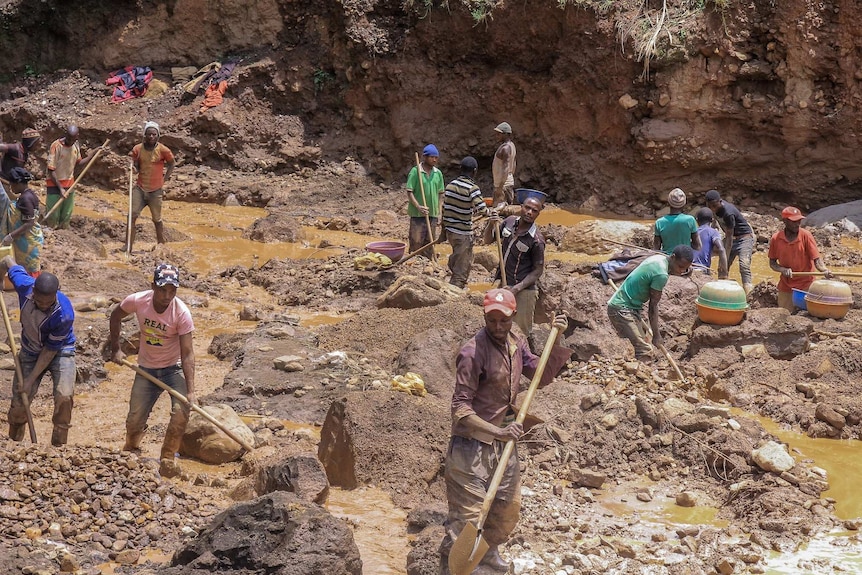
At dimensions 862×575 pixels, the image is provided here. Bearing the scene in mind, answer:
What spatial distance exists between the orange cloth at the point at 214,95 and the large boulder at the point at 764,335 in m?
12.1

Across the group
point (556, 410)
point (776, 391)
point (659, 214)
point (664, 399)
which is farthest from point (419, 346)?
point (659, 214)

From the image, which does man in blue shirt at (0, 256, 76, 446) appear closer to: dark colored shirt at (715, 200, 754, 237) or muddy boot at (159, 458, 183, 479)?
muddy boot at (159, 458, 183, 479)

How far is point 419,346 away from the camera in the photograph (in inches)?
329

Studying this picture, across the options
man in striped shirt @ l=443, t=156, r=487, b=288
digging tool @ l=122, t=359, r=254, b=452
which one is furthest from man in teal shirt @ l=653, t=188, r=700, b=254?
digging tool @ l=122, t=359, r=254, b=452

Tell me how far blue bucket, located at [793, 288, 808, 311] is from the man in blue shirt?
647cm

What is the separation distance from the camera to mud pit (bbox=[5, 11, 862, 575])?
554cm

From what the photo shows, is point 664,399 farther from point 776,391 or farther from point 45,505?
point 45,505

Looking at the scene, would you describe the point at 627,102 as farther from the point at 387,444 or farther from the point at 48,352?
the point at 48,352

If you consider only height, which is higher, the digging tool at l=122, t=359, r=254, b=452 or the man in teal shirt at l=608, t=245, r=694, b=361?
the man in teal shirt at l=608, t=245, r=694, b=361

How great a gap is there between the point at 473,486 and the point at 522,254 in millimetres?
3489

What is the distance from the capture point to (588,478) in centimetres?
641

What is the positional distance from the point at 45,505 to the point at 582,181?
12.8 m

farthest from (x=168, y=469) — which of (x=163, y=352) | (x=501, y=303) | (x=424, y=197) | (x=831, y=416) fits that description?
(x=424, y=197)

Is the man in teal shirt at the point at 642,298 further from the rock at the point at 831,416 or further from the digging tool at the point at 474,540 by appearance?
the digging tool at the point at 474,540
